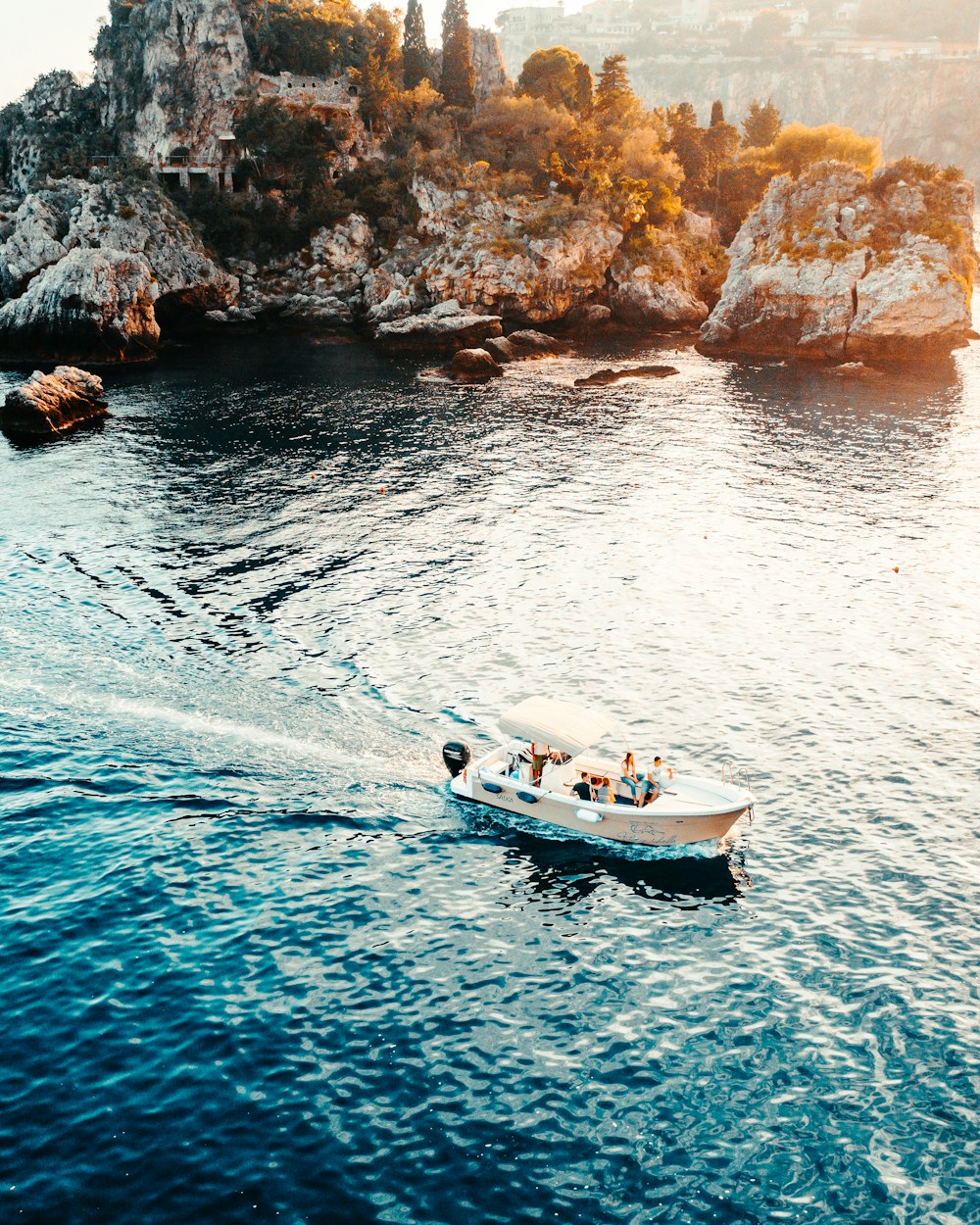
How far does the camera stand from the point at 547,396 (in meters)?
96.9

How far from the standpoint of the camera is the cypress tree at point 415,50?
152 meters

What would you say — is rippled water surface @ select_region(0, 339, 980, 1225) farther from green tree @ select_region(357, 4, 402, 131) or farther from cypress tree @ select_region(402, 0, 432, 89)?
cypress tree @ select_region(402, 0, 432, 89)

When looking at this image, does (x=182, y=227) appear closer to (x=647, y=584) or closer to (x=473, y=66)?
(x=473, y=66)

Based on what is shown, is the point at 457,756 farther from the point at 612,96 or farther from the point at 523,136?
the point at 612,96

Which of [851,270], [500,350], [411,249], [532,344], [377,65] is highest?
[377,65]

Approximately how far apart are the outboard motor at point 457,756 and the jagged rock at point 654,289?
11261cm

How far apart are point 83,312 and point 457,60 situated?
8059cm

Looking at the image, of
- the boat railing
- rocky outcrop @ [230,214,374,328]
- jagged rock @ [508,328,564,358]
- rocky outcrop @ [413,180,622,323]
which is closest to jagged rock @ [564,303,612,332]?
rocky outcrop @ [413,180,622,323]

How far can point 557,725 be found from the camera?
35.3m

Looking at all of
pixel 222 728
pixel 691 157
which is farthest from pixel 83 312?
pixel 691 157

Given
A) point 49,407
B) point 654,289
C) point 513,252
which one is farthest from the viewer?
point 654,289

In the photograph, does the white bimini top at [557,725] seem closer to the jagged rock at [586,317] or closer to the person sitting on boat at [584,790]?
the person sitting on boat at [584,790]

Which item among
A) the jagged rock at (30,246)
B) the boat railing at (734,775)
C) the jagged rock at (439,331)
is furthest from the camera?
the jagged rock at (439,331)

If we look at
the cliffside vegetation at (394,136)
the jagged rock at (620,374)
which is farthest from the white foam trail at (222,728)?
the cliffside vegetation at (394,136)
